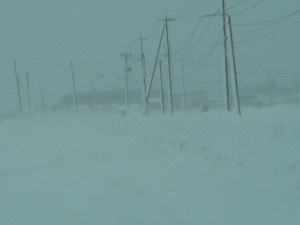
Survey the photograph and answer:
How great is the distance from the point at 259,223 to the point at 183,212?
1625 millimetres

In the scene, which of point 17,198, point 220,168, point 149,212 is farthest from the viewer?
Result: point 220,168

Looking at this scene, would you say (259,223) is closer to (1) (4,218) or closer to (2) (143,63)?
(1) (4,218)

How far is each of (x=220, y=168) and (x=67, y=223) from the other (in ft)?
23.2

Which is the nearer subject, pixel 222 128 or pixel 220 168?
pixel 220 168

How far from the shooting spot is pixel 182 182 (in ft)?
43.5

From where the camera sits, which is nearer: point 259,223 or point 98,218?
point 259,223

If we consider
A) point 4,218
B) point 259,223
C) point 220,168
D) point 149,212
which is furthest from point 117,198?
point 220,168

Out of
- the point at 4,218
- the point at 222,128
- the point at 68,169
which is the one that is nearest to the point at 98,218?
the point at 4,218

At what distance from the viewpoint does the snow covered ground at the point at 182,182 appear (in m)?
9.37

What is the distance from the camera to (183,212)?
9508 mm

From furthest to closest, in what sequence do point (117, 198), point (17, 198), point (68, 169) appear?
point (68, 169), point (17, 198), point (117, 198)

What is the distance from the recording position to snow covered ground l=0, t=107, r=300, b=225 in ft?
30.7

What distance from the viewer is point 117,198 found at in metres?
11.3

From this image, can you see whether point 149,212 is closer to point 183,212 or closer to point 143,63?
point 183,212
